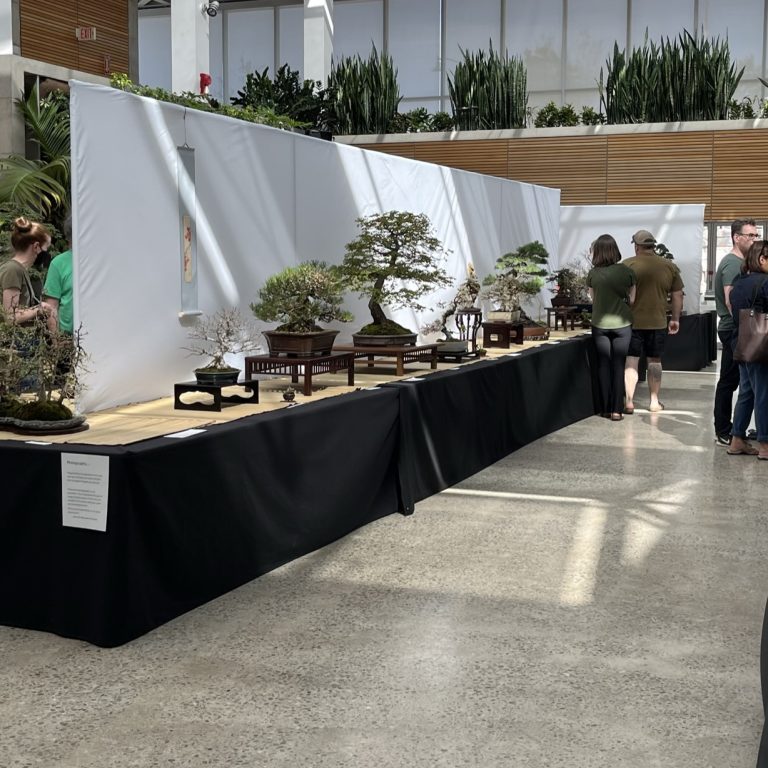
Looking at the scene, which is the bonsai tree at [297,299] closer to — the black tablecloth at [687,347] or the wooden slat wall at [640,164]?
the black tablecloth at [687,347]

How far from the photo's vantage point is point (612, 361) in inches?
345

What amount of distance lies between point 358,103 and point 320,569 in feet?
43.6

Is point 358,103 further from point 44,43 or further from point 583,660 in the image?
point 583,660

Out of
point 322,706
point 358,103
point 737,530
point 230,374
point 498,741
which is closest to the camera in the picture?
point 498,741

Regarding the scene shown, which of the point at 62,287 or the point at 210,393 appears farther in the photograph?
the point at 62,287

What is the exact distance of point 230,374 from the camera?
15.2 ft

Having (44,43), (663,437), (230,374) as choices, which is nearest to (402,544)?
(230,374)

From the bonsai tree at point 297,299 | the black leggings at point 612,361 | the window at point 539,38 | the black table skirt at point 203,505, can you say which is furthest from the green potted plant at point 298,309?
the window at point 539,38

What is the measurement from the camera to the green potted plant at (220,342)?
4617 mm

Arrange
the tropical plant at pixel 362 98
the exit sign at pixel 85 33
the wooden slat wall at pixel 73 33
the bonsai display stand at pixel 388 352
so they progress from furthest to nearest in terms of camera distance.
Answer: the tropical plant at pixel 362 98, the exit sign at pixel 85 33, the wooden slat wall at pixel 73 33, the bonsai display stand at pixel 388 352

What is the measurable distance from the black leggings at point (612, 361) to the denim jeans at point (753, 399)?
65.6 inches

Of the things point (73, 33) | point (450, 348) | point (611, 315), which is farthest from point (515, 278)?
point (73, 33)

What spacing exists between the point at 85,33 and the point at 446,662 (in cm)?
1023

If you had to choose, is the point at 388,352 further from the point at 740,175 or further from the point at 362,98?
the point at 362,98
